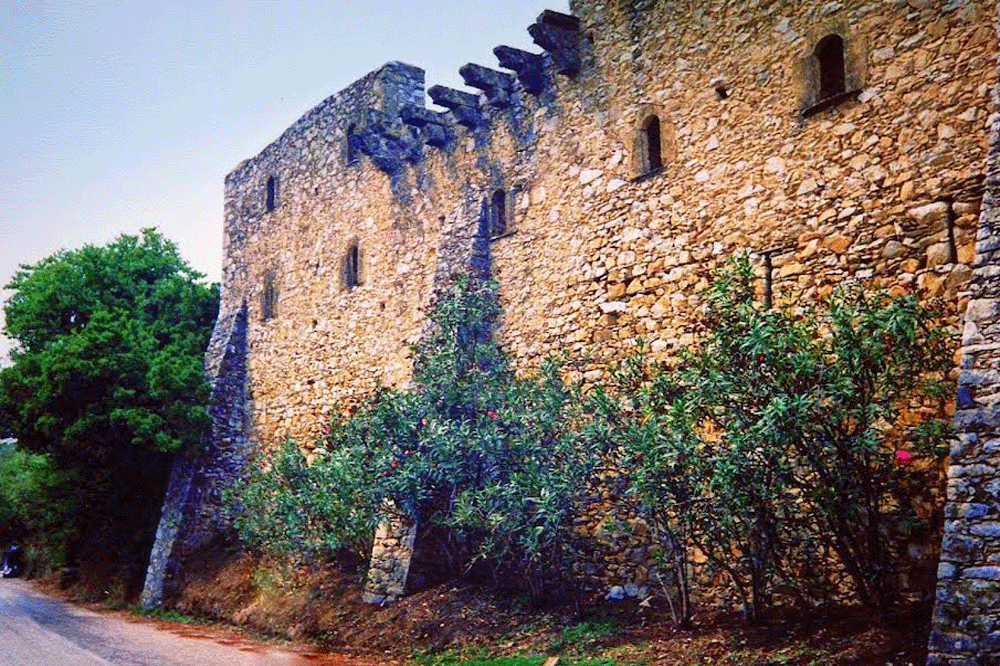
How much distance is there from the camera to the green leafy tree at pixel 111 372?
17922 millimetres

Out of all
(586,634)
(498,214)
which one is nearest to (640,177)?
(498,214)

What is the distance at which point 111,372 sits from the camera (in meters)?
18.0

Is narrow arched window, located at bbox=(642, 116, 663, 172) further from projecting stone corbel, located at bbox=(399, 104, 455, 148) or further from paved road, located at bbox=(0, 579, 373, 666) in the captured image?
paved road, located at bbox=(0, 579, 373, 666)

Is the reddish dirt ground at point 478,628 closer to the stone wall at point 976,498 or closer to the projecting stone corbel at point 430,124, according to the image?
the stone wall at point 976,498

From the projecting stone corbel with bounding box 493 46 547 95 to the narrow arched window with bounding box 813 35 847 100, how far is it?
448 centimetres

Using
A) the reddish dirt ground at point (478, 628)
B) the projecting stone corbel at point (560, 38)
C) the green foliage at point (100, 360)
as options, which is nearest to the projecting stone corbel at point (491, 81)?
the projecting stone corbel at point (560, 38)

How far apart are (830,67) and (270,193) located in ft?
46.2

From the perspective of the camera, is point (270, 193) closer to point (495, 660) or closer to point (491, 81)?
point (491, 81)

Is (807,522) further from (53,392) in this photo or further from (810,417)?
(53,392)

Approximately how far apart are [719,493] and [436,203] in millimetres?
8512

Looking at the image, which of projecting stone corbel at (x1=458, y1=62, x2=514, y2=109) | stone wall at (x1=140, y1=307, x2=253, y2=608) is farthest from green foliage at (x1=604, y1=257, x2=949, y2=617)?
Result: stone wall at (x1=140, y1=307, x2=253, y2=608)

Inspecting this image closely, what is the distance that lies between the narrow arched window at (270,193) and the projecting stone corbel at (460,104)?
289 inches

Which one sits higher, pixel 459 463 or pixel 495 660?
pixel 459 463

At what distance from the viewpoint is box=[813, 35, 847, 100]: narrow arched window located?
10.0 m
